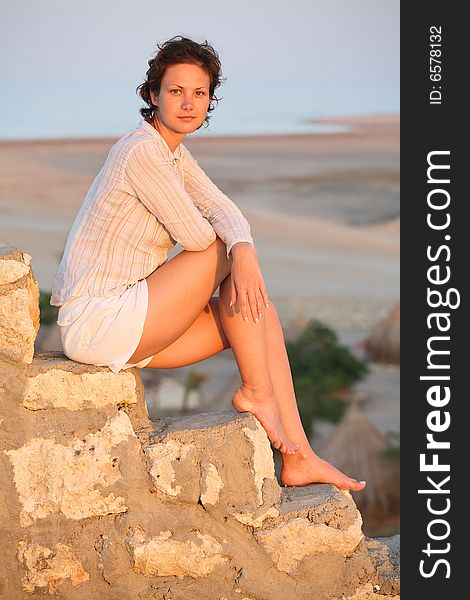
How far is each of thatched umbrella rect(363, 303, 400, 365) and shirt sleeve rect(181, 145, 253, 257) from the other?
27.2 ft

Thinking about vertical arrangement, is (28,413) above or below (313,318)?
below

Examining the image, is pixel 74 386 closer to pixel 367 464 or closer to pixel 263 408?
pixel 263 408

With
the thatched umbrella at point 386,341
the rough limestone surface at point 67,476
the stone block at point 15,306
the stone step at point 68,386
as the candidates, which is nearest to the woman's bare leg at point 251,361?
the stone step at point 68,386

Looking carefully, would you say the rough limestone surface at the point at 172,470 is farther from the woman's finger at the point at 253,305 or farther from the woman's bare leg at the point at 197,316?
the woman's finger at the point at 253,305

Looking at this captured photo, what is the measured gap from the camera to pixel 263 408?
3.28 m

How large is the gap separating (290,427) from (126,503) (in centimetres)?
58

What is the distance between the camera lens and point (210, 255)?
3.21m

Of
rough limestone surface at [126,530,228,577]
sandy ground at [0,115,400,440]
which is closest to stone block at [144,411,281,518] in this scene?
rough limestone surface at [126,530,228,577]

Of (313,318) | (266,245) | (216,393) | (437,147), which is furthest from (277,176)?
(437,147)

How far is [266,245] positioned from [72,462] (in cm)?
874

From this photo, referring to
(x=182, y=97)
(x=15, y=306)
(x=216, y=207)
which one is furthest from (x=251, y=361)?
(x=182, y=97)

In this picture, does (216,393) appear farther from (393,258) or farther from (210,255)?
(210,255)

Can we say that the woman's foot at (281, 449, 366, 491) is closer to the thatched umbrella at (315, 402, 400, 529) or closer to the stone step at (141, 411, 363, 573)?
the stone step at (141, 411, 363, 573)

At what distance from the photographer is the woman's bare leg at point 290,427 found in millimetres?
3305
